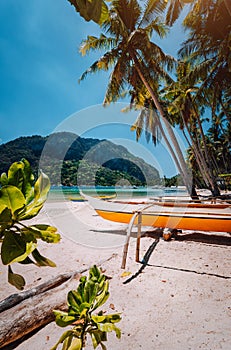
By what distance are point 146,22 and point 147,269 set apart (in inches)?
363

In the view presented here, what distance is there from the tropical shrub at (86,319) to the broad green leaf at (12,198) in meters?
0.51

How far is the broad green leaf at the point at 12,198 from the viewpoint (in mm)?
372

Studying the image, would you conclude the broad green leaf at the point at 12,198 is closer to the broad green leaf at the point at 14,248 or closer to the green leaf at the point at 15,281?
the broad green leaf at the point at 14,248

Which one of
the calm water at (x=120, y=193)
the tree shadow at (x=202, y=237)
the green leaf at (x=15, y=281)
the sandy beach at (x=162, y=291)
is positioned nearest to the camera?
the green leaf at (x=15, y=281)

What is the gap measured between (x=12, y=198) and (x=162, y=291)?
2.23 meters

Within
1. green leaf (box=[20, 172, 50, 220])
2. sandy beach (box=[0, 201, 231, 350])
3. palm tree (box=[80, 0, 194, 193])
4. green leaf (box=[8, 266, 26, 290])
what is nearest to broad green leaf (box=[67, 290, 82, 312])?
green leaf (box=[8, 266, 26, 290])

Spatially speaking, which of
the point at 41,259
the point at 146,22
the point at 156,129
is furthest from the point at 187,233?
the point at 156,129

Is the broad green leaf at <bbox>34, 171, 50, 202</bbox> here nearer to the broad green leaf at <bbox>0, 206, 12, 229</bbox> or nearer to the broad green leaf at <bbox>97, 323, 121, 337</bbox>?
the broad green leaf at <bbox>0, 206, 12, 229</bbox>

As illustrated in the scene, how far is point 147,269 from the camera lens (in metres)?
2.67

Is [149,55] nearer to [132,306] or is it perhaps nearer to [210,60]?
[210,60]

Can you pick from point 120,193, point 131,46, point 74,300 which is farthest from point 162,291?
point 120,193

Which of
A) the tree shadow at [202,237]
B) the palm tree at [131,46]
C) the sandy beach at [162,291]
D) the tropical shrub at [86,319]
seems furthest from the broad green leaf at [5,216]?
the palm tree at [131,46]

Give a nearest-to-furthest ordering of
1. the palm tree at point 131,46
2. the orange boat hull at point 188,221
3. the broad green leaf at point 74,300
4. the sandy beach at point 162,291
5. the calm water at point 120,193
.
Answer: the broad green leaf at point 74,300 < the sandy beach at point 162,291 < the orange boat hull at point 188,221 < the palm tree at point 131,46 < the calm water at point 120,193

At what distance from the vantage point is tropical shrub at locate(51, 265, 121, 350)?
2.12 ft
